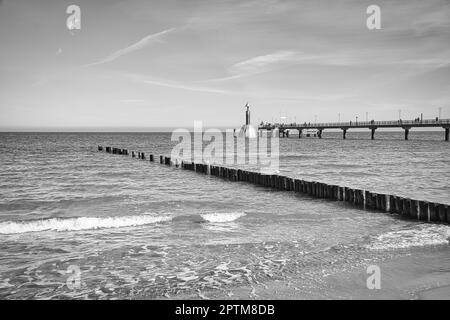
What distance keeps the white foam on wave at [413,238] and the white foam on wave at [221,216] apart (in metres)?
5.81

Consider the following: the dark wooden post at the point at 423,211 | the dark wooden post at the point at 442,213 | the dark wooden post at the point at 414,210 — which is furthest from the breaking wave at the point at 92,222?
the dark wooden post at the point at 442,213

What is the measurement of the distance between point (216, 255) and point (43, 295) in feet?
14.5

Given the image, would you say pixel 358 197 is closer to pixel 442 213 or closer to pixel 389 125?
pixel 442 213

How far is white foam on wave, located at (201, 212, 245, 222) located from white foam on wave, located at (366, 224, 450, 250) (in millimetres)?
5810

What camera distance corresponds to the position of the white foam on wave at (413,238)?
11.7 meters

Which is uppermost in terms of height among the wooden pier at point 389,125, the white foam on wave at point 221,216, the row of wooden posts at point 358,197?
the wooden pier at point 389,125

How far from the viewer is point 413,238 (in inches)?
488

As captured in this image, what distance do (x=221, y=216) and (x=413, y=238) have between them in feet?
23.7

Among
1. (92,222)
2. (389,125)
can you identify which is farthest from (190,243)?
(389,125)

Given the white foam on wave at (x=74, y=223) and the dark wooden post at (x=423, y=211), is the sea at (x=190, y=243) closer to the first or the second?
the white foam on wave at (x=74, y=223)

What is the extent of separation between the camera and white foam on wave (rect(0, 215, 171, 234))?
567 inches

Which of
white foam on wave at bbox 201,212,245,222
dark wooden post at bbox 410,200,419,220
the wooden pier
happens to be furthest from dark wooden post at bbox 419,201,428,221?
the wooden pier
